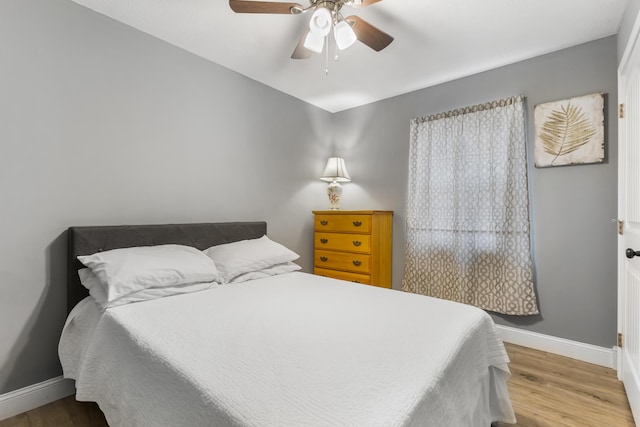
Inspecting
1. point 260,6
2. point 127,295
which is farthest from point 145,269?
point 260,6

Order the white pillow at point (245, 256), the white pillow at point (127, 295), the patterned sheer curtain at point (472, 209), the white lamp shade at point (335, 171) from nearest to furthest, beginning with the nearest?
the white pillow at point (127, 295)
the white pillow at point (245, 256)
the patterned sheer curtain at point (472, 209)
the white lamp shade at point (335, 171)

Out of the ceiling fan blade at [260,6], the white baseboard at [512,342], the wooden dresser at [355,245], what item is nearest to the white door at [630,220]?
the white baseboard at [512,342]

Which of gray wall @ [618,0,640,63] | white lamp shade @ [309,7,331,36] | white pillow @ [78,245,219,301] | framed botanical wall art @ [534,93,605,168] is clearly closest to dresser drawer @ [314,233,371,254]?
white pillow @ [78,245,219,301]

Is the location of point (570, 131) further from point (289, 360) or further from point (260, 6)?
point (289, 360)

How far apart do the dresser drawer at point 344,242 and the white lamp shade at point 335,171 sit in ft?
2.20

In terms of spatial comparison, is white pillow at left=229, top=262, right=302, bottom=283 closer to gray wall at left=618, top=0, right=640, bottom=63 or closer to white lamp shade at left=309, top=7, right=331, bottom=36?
white lamp shade at left=309, top=7, right=331, bottom=36

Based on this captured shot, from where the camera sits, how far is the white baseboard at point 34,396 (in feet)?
5.30

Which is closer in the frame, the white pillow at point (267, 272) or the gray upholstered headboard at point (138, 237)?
the gray upholstered headboard at point (138, 237)

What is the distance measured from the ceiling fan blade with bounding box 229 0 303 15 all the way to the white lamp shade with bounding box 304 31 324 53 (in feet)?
0.52

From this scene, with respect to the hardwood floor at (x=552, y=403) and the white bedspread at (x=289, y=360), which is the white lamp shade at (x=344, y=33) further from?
the hardwood floor at (x=552, y=403)

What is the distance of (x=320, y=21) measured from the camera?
1.61 m

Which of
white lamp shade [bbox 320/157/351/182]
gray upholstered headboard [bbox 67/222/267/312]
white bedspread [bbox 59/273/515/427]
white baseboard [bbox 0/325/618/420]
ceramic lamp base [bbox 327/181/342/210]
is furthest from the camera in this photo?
ceramic lamp base [bbox 327/181/342/210]

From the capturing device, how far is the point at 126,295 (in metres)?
1.55

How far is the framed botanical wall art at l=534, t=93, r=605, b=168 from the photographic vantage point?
7.00 ft
